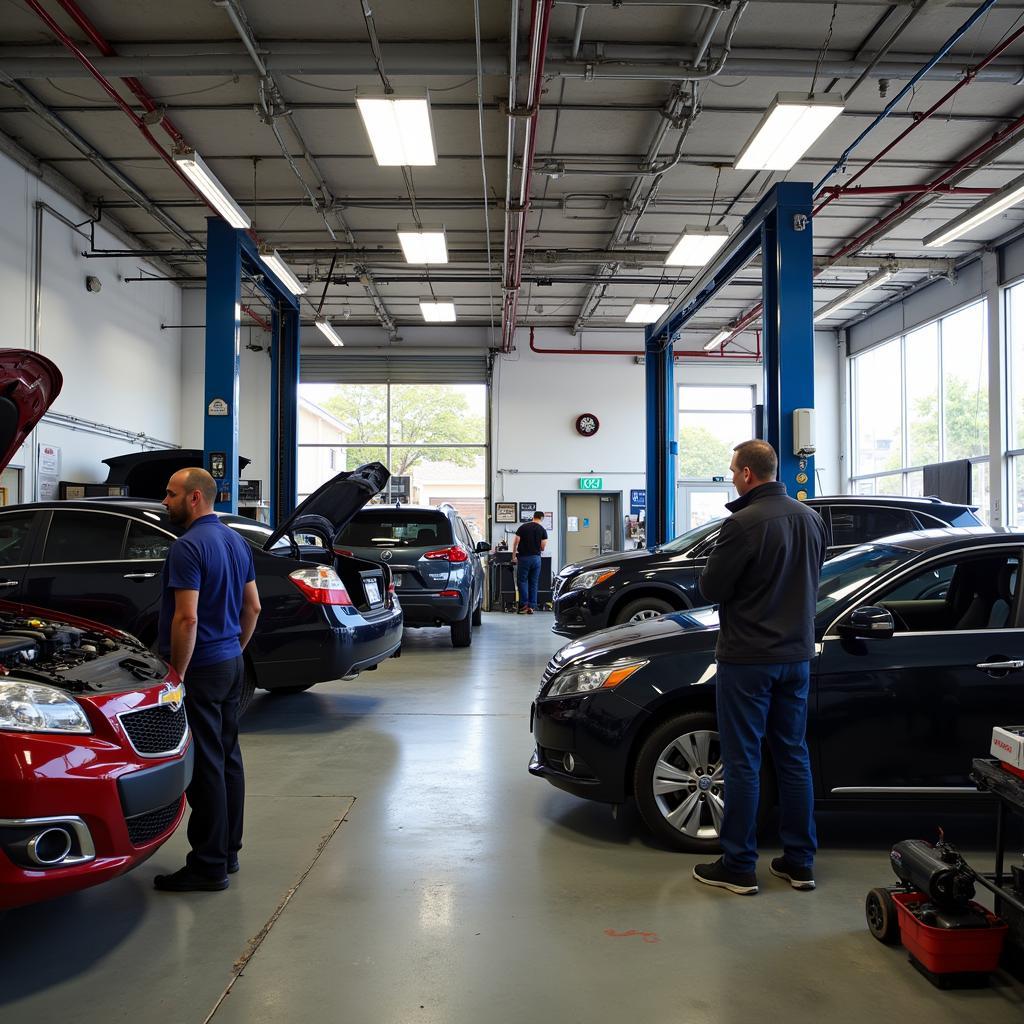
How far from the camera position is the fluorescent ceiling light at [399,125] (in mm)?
7492

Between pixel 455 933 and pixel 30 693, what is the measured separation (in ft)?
5.13

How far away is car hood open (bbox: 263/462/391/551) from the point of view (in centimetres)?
535

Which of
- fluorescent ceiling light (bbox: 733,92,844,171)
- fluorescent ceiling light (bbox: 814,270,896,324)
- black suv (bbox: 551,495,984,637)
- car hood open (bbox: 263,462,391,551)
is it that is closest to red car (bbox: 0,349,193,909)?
car hood open (bbox: 263,462,391,551)

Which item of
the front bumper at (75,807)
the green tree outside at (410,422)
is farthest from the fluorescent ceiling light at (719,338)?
the front bumper at (75,807)

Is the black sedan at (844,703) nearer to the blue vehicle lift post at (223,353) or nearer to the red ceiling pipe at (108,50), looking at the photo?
the red ceiling pipe at (108,50)

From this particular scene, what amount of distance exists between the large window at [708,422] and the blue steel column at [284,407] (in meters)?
9.41

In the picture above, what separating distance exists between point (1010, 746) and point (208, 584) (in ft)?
8.94

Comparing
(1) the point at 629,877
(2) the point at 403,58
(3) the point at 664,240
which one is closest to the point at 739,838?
(1) the point at 629,877

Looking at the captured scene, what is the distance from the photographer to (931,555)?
3783mm

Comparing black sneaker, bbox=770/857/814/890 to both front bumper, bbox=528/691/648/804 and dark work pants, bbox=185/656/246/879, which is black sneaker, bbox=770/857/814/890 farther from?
dark work pants, bbox=185/656/246/879

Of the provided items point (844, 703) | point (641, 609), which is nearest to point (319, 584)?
point (844, 703)

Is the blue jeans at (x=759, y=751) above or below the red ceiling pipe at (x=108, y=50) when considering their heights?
below

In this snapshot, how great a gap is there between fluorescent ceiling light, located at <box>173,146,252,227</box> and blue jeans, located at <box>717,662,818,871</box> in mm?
7656

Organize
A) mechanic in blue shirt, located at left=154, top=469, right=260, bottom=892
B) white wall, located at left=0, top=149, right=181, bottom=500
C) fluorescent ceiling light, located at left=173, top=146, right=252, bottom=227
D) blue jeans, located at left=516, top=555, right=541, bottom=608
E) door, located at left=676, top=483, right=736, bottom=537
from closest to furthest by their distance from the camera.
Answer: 1. mechanic in blue shirt, located at left=154, top=469, right=260, bottom=892
2. fluorescent ceiling light, located at left=173, top=146, right=252, bottom=227
3. white wall, located at left=0, top=149, right=181, bottom=500
4. blue jeans, located at left=516, top=555, right=541, bottom=608
5. door, located at left=676, top=483, right=736, bottom=537
